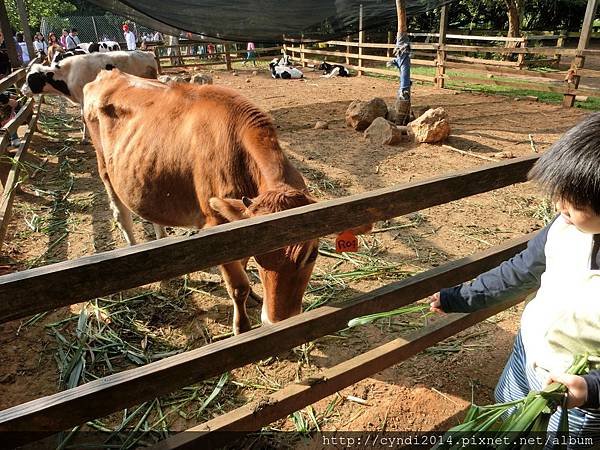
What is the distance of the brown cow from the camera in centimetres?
233

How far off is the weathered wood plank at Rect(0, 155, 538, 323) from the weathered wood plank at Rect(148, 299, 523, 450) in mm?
798

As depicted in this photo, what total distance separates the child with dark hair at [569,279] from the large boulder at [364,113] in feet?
24.9

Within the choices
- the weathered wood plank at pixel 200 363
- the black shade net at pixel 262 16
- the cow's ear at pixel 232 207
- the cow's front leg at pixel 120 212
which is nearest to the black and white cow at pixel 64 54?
the black shade net at pixel 262 16

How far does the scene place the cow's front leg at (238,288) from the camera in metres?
3.11

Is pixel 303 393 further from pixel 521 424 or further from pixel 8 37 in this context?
pixel 8 37

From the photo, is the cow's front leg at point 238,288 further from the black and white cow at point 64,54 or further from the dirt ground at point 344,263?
the black and white cow at point 64,54

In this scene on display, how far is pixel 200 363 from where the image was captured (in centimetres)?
172

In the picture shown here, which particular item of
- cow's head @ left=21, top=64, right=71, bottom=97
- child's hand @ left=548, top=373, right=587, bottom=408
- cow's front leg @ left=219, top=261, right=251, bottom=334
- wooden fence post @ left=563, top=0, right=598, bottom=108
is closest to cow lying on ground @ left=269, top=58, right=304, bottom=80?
cow's head @ left=21, top=64, right=71, bottom=97

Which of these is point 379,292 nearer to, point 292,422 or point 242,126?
point 292,422

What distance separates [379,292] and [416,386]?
1.11 m

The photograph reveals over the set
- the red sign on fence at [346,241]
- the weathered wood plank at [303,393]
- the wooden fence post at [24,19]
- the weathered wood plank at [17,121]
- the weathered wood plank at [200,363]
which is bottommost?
the weathered wood plank at [303,393]

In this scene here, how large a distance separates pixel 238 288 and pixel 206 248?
1735 millimetres

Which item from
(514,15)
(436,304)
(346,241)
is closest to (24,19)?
(346,241)

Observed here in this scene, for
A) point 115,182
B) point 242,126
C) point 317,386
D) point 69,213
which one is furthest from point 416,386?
point 69,213
